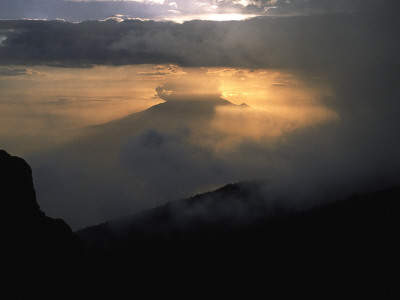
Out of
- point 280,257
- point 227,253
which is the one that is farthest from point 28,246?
point 227,253

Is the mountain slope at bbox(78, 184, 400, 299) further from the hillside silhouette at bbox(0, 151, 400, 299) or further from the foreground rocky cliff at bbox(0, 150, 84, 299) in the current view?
the foreground rocky cliff at bbox(0, 150, 84, 299)

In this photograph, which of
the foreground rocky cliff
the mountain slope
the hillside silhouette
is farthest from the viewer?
the mountain slope

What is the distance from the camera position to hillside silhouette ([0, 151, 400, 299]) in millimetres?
47812

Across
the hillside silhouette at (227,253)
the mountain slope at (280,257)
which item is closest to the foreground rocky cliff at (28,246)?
the hillside silhouette at (227,253)

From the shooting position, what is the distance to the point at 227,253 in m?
142

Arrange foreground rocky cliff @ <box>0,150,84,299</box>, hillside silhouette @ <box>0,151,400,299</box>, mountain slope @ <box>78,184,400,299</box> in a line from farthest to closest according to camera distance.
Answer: mountain slope @ <box>78,184,400,299</box> < hillside silhouette @ <box>0,151,400,299</box> < foreground rocky cliff @ <box>0,150,84,299</box>

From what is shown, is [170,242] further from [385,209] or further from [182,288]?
[385,209]

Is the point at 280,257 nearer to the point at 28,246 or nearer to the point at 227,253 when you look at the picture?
the point at 227,253

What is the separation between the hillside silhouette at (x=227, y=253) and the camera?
47.8 m

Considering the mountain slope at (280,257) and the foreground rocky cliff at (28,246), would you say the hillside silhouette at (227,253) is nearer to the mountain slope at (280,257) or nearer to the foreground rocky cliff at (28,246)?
the foreground rocky cliff at (28,246)

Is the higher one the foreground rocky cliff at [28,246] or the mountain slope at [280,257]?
the foreground rocky cliff at [28,246]

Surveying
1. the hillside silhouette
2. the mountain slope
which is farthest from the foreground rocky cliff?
the mountain slope

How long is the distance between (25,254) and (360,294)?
301 ft

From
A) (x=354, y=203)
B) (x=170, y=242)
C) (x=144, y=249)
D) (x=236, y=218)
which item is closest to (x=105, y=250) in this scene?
(x=144, y=249)
